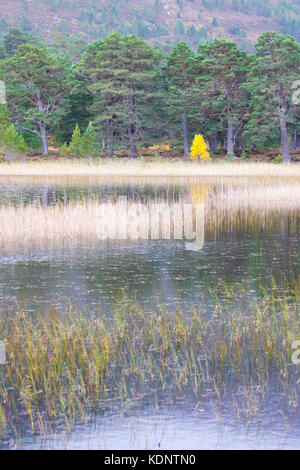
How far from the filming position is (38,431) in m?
5.62

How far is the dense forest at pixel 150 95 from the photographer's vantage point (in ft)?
168

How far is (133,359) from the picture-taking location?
699cm

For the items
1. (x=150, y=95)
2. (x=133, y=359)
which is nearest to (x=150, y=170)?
(x=150, y=95)

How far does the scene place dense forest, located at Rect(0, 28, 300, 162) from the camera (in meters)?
51.2

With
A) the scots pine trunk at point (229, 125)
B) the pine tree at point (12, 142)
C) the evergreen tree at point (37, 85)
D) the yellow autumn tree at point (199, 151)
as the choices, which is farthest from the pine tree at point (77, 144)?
the scots pine trunk at point (229, 125)

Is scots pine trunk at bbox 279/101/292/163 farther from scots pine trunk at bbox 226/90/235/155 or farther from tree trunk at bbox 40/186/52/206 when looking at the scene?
tree trunk at bbox 40/186/52/206

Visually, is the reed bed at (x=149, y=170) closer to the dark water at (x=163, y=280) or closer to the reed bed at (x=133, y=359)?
the dark water at (x=163, y=280)

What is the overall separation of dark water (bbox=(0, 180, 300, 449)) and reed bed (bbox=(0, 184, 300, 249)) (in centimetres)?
59

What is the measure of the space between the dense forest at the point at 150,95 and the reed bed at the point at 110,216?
1116 inches

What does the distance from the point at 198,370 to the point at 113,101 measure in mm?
54845

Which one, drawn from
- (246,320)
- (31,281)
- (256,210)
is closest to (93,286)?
(31,281)
